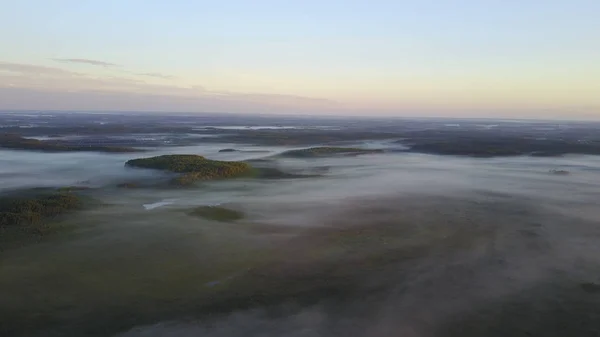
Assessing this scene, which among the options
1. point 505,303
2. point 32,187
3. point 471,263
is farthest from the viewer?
point 32,187

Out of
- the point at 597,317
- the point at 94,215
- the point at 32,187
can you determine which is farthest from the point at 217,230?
the point at 32,187

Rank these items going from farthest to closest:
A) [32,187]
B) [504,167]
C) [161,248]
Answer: [504,167], [32,187], [161,248]

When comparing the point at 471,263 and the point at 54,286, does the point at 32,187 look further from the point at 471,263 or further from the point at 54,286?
the point at 471,263

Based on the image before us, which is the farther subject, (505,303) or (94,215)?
(94,215)

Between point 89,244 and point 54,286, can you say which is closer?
point 54,286

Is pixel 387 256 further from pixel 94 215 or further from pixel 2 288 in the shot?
pixel 94 215

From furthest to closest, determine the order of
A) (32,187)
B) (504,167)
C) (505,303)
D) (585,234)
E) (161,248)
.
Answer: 1. (504,167)
2. (32,187)
3. (585,234)
4. (161,248)
5. (505,303)

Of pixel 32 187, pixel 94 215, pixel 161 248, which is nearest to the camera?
pixel 161 248

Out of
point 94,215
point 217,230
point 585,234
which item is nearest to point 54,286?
point 217,230
